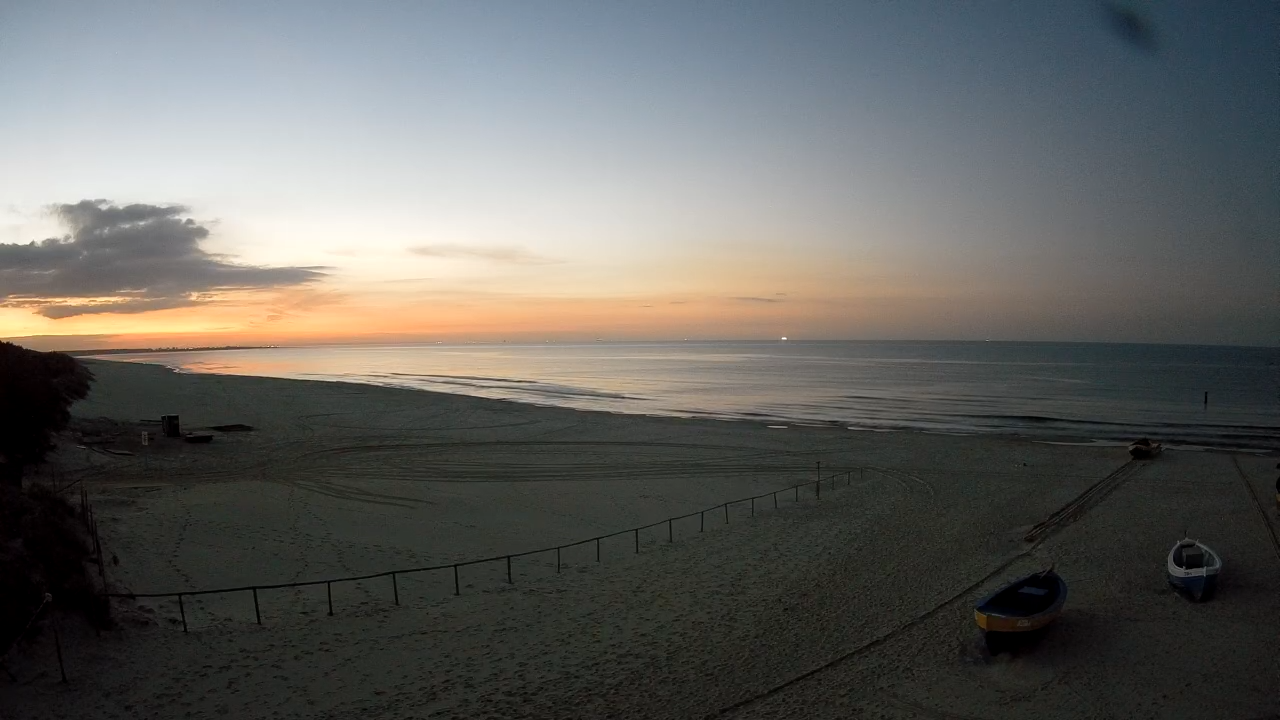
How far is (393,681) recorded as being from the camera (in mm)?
10234

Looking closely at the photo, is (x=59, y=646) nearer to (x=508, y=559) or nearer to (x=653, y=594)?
(x=508, y=559)

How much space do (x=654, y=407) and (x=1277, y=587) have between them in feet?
140

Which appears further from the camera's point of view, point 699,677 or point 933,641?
point 933,641

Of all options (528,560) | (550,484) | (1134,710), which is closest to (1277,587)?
(1134,710)

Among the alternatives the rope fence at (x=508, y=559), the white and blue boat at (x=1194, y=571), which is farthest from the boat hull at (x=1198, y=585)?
the rope fence at (x=508, y=559)

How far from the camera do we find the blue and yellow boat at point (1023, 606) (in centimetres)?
1129

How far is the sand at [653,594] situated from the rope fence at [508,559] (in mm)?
251

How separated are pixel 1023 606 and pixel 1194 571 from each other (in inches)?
184

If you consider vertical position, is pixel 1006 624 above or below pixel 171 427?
below

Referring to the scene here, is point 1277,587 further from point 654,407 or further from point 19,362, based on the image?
point 654,407

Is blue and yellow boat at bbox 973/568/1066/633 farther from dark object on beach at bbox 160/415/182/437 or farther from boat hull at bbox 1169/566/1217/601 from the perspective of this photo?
dark object on beach at bbox 160/415/182/437

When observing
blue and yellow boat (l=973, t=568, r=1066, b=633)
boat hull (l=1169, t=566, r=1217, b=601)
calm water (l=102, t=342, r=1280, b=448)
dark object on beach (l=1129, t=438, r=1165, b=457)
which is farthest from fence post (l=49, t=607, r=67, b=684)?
calm water (l=102, t=342, r=1280, b=448)

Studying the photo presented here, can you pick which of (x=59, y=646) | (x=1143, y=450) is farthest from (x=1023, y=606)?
(x=1143, y=450)

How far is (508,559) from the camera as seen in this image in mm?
14531
